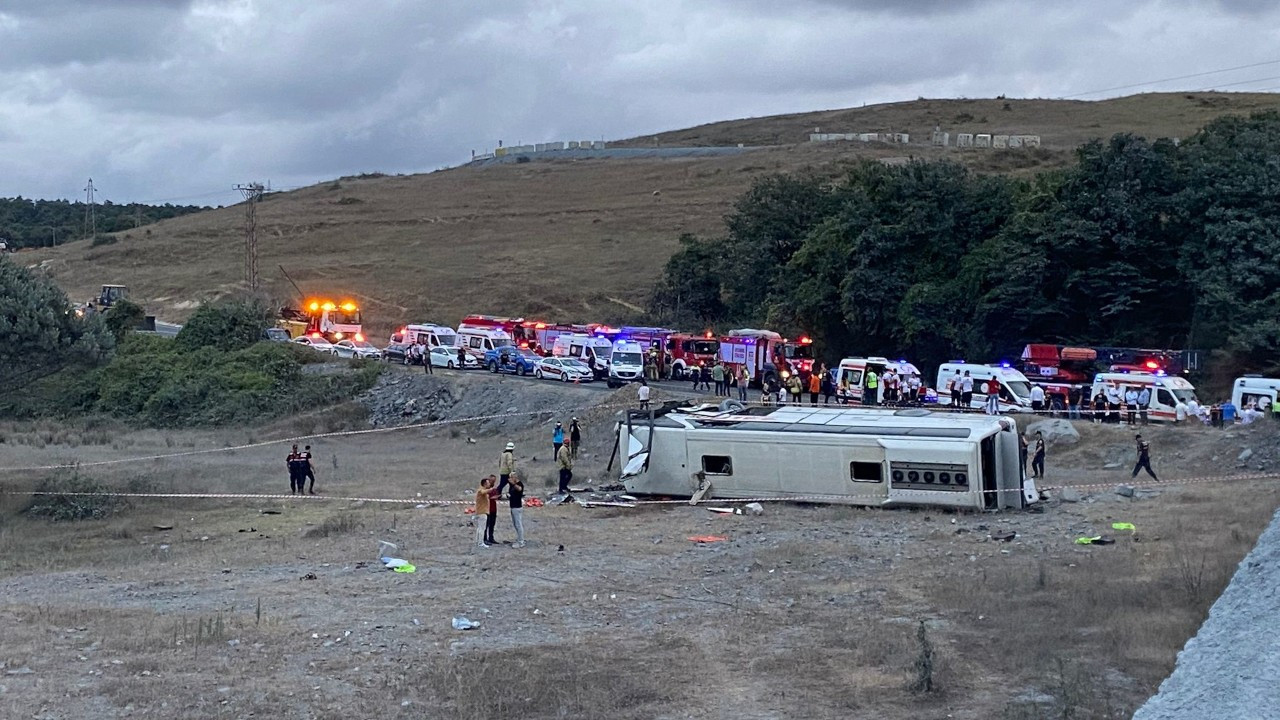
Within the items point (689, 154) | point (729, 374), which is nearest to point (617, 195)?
point (689, 154)

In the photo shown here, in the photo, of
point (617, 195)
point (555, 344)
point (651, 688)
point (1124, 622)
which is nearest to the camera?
point (651, 688)

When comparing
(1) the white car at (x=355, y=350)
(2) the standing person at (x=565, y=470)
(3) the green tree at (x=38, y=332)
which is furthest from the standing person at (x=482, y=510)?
(1) the white car at (x=355, y=350)

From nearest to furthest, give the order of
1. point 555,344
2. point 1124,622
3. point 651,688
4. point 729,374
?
1. point 651,688
2. point 1124,622
3. point 729,374
4. point 555,344

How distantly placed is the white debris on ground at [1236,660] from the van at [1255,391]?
26208 millimetres

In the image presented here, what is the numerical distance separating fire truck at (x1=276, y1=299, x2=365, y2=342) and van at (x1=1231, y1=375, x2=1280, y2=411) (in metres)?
45.8

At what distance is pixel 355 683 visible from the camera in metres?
14.9

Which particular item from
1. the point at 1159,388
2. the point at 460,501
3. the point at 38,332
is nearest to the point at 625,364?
the point at 1159,388

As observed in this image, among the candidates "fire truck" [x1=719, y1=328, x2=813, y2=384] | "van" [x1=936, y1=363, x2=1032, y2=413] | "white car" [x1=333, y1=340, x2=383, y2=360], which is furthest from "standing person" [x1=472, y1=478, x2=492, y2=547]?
"white car" [x1=333, y1=340, x2=383, y2=360]

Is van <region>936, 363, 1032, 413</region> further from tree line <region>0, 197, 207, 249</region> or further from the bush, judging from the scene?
tree line <region>0, 197, 207, 249</region>

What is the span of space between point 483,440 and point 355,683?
1215 inches

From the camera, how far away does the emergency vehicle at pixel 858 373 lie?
45.1m

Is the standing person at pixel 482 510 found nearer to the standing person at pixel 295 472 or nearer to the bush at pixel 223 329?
the standing person at pixel 295 472

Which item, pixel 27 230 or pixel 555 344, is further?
pixel 27 230

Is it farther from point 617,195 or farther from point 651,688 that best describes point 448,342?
point 617,195
